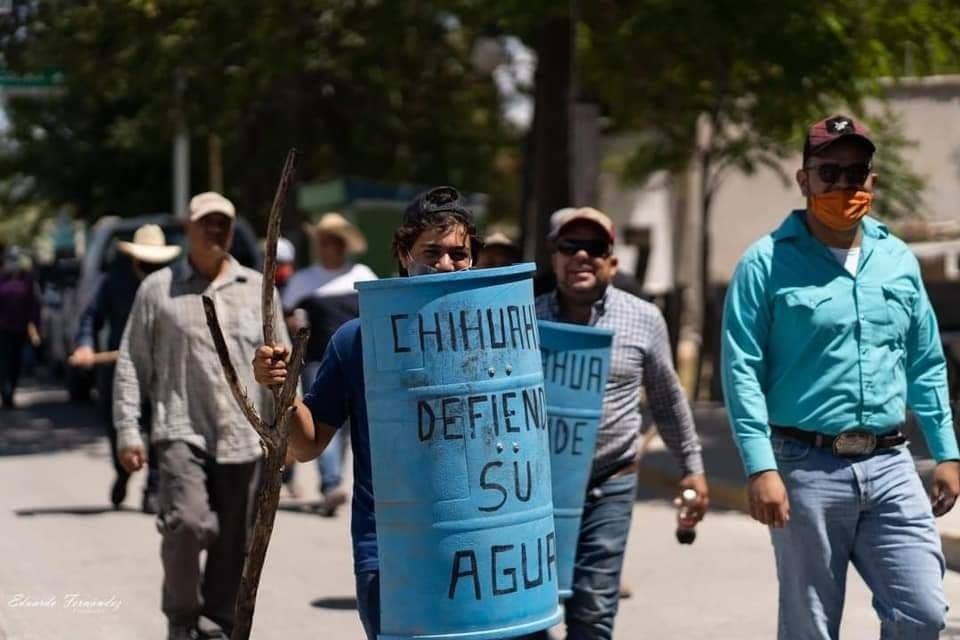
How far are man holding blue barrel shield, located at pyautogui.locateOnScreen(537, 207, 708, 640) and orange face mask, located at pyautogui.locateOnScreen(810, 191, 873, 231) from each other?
1.45 metres

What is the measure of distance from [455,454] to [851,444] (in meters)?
1.35

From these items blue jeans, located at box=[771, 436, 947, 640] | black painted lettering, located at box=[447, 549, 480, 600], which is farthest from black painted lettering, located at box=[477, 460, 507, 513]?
blue jeans, located at box=[771, 436, 947, 640]

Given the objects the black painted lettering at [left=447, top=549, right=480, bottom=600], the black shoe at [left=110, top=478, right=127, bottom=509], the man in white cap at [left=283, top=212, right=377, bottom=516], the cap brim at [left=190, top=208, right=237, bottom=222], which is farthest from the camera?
the black shoe at [left=110, top=478, right=127, bottom=509]

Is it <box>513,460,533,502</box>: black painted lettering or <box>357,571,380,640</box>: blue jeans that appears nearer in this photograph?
<box>513,460,533,502</box>: black painted lettering

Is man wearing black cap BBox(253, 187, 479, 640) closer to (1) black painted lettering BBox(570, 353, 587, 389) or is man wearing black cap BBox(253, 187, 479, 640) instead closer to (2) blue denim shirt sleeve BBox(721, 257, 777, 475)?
(2) blue denim shirt sleeve BBox(721, 257, 777, 475)

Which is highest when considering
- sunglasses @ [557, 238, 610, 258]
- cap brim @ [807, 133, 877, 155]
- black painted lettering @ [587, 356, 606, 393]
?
cap brim @ [807, 133, 877, 155]

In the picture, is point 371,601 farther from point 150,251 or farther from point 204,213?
point 150,251

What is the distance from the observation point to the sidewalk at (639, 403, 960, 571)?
961 centimetres

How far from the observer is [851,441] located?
197 inches

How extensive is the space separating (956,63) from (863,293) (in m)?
10.2

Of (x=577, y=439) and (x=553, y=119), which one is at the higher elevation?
(x=553, y=119)

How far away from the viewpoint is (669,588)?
900cm

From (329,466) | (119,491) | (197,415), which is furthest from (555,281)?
(119,491)

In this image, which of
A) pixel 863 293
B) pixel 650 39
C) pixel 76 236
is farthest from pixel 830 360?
pixel 76 236
